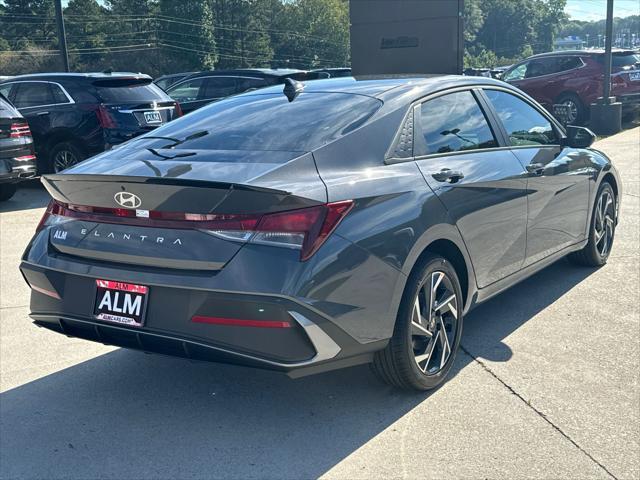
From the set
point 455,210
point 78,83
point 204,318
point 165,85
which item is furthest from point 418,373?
point 165,85

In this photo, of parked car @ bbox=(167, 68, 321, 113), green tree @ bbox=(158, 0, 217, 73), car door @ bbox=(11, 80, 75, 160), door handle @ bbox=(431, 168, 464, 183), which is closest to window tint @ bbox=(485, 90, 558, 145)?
door handle @ bbox=(431, 168, 464, 183)

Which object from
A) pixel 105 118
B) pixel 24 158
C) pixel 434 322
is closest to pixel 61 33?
pixel 105 118

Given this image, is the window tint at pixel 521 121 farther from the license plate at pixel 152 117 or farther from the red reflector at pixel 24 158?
the license plate at pixel 152 117

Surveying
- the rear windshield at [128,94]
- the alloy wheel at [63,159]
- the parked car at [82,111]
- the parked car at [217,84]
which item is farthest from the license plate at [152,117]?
the parked car at [217,84]

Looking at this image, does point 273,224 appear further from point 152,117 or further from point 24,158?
point 152,117

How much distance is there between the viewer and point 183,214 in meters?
3.04

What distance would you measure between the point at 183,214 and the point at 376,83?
67.9 inches

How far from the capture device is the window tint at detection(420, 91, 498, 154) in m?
3.95

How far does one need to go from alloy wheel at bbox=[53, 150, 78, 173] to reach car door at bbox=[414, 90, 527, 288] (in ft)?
25.8

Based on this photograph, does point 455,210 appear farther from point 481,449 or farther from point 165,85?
point 165,85

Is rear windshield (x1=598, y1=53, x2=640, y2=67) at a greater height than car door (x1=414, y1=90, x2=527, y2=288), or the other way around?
rear windshield (x1=598, y1=53, x2=640, y2=67)

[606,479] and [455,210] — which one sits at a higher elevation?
[455,210]

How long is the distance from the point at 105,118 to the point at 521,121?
7.10m

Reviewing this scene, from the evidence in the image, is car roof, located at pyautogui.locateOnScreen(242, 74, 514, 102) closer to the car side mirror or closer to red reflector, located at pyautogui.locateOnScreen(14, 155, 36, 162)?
the car side mirror
